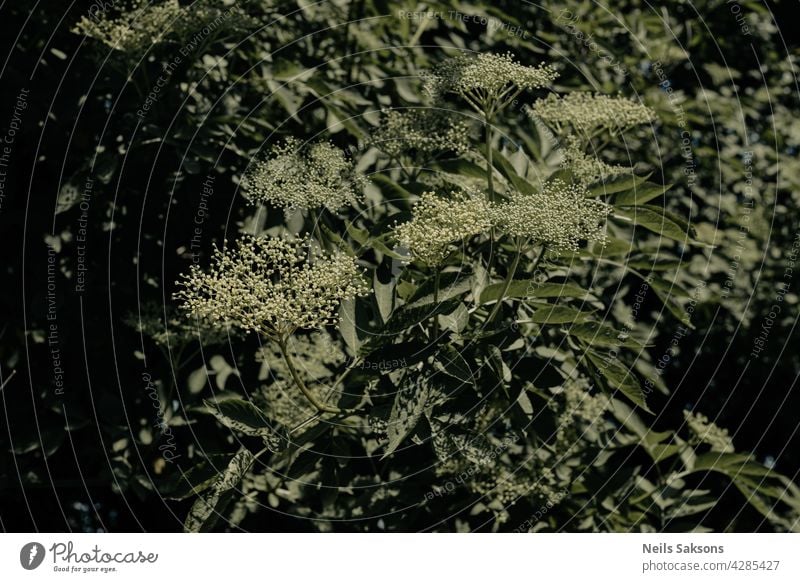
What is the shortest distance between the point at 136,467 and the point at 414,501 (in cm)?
116

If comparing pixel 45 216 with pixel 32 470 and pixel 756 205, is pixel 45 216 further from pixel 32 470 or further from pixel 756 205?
pixel 756 205

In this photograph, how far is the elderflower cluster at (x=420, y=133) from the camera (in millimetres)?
3100

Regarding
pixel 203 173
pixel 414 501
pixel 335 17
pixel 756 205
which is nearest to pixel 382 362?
pixel 414 501

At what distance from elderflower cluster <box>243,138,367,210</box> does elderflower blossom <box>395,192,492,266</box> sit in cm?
39

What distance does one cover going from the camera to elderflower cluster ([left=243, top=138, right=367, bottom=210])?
2814mm

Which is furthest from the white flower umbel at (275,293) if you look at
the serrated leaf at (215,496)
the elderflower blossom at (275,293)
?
the serrated leaf at (215,496)

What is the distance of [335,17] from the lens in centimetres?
402

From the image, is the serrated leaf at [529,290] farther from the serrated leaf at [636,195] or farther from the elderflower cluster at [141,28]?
the elderflower cluster at [141,28]

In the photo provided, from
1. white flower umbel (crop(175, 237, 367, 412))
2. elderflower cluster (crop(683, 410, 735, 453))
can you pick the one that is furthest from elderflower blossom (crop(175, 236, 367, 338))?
elderflower cluster (crop(683, 410, 735, 453))

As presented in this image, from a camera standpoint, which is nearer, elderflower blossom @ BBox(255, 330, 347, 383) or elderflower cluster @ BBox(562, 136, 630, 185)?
elderflower cluster @ BBox(562, 136, 630, 185)

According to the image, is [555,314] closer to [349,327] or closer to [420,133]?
[349,327]
